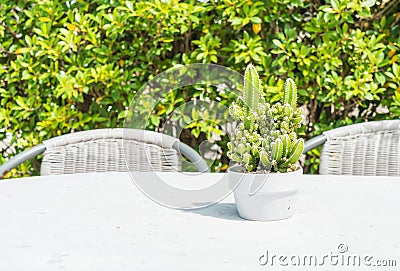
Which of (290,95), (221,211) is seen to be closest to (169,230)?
(221,211)

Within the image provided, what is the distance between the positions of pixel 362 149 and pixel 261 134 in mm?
925

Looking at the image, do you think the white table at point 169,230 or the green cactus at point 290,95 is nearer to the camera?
the white table at point 169,230

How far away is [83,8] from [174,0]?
0.51 meters

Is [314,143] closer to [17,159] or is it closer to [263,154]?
[263,154]

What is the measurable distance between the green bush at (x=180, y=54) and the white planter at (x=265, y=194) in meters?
1.14

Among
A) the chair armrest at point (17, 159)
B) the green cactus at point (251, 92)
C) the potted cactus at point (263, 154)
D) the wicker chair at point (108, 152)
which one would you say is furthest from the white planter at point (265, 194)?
the chair armrest at point (17, 159)

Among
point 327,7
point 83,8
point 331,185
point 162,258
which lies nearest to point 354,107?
point 327,7

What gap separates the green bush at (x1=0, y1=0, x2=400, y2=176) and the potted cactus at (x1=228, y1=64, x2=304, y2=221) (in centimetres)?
113

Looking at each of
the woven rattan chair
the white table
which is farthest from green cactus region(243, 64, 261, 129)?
the woven rattan chair

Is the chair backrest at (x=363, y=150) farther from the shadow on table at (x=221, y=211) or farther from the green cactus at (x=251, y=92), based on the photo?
the green cactus at (x=251, y=92)

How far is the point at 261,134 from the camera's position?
127 cm

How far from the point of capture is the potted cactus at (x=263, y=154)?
1.24 metres

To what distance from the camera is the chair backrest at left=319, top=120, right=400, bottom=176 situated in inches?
80.9

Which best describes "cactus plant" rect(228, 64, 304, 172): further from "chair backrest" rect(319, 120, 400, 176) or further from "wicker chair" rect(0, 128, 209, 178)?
"chair backrest" rect(319, 120, 400, 176)
